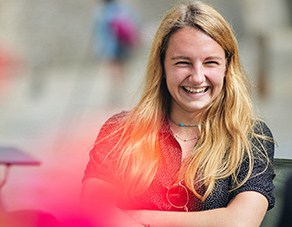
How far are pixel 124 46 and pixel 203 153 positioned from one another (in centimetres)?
219

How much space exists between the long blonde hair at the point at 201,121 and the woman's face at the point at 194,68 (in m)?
0.02

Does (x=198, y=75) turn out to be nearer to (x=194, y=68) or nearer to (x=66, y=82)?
(x=194, y=68)

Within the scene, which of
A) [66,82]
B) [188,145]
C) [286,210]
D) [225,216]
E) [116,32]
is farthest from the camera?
[66,82]

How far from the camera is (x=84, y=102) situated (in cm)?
557

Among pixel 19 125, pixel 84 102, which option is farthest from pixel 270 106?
pixel 19 125

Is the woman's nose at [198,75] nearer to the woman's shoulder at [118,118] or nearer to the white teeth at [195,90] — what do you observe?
the white teeth at [195,90]

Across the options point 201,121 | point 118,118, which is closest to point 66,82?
point 118,118

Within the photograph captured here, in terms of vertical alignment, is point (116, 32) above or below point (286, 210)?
above

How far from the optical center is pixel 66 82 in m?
6.19

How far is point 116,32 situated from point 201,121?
223 cm

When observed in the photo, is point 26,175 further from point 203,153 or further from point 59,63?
point 59,63

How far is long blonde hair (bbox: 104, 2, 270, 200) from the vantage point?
2.30 metres

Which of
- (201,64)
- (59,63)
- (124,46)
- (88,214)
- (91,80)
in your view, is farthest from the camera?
(91,80)

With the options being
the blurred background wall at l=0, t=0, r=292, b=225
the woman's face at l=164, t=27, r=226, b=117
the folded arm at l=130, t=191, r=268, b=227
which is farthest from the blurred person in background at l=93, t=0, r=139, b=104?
the folded arm at l=130, t=191, r=268, b=227
